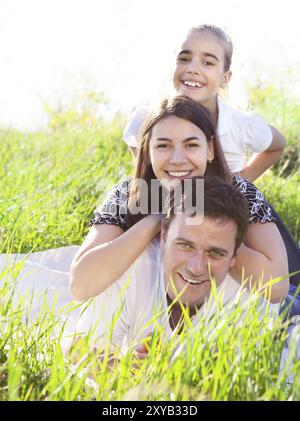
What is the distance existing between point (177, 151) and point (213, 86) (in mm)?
999

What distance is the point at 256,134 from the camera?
418 cm

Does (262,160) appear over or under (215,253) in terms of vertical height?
over

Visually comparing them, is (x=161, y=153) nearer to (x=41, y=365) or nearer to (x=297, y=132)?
(x=41, y=365)

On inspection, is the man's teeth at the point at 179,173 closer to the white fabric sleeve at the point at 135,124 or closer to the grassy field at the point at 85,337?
the grassy field at the point at 85,337

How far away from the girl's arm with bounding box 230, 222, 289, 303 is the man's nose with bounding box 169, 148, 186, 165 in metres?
0.41

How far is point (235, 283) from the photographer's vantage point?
2.74 m

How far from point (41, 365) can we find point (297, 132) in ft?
19.2

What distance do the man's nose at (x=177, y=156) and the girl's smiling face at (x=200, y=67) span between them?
84cm

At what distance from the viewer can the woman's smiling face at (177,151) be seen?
283 centimetres

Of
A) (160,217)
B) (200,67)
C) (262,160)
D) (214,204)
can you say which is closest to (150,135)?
(160,217)

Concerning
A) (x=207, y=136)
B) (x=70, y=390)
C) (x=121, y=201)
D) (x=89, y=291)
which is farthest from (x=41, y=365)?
(x=207, y=136)

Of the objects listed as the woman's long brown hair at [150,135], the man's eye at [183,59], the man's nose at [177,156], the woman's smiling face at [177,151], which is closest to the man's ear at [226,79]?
the man's eye at [183,59]

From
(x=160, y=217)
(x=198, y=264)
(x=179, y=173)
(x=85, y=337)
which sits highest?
(x=179, y=173)

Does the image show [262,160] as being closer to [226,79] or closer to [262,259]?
[226,79]
